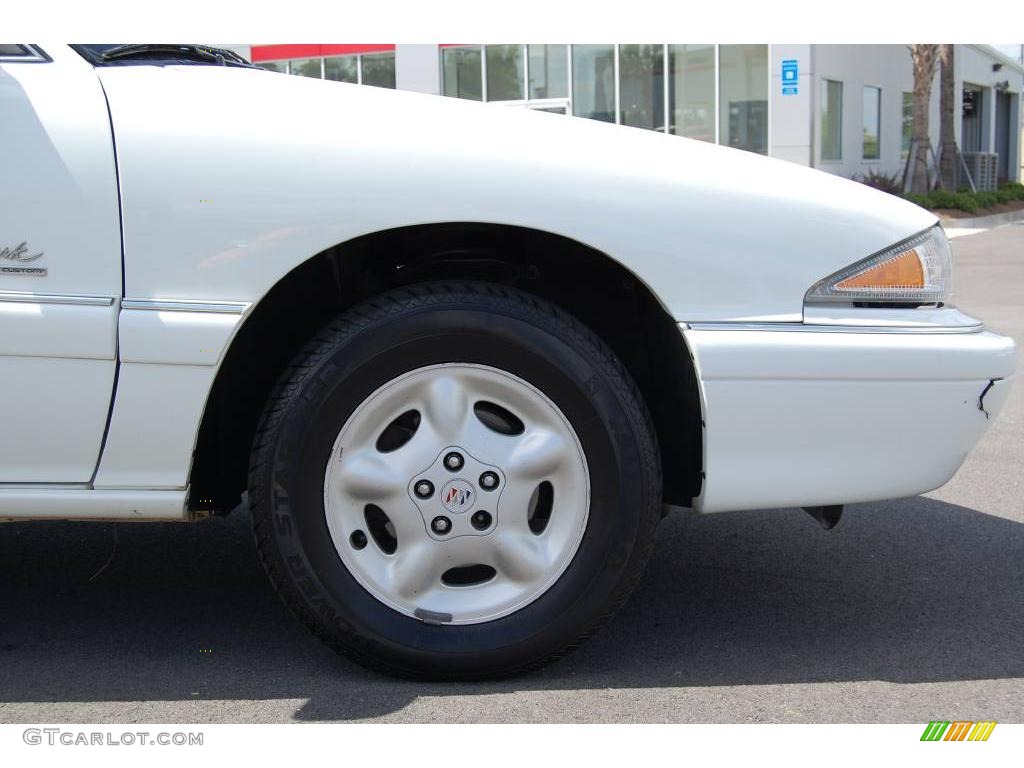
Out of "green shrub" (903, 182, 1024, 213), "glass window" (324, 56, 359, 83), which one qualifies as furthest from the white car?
"green shrub" (903, 182, 1024, 213)

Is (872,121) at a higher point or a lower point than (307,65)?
lower

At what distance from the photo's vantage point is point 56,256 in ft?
7.82

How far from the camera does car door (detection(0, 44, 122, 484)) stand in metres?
2.38

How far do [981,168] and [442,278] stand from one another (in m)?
32.3

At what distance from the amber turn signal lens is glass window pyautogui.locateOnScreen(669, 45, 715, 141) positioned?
19512 millimetres

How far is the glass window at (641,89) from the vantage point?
21.8m

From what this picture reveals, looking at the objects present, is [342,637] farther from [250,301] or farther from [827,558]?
[827,558]

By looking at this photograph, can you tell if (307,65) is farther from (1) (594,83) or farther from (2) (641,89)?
(2) (641,89)

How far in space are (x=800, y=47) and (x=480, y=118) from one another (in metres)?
20.0

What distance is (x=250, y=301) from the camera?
7.93 feet

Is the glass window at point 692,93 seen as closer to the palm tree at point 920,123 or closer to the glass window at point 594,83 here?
the glass window at point 594,83
